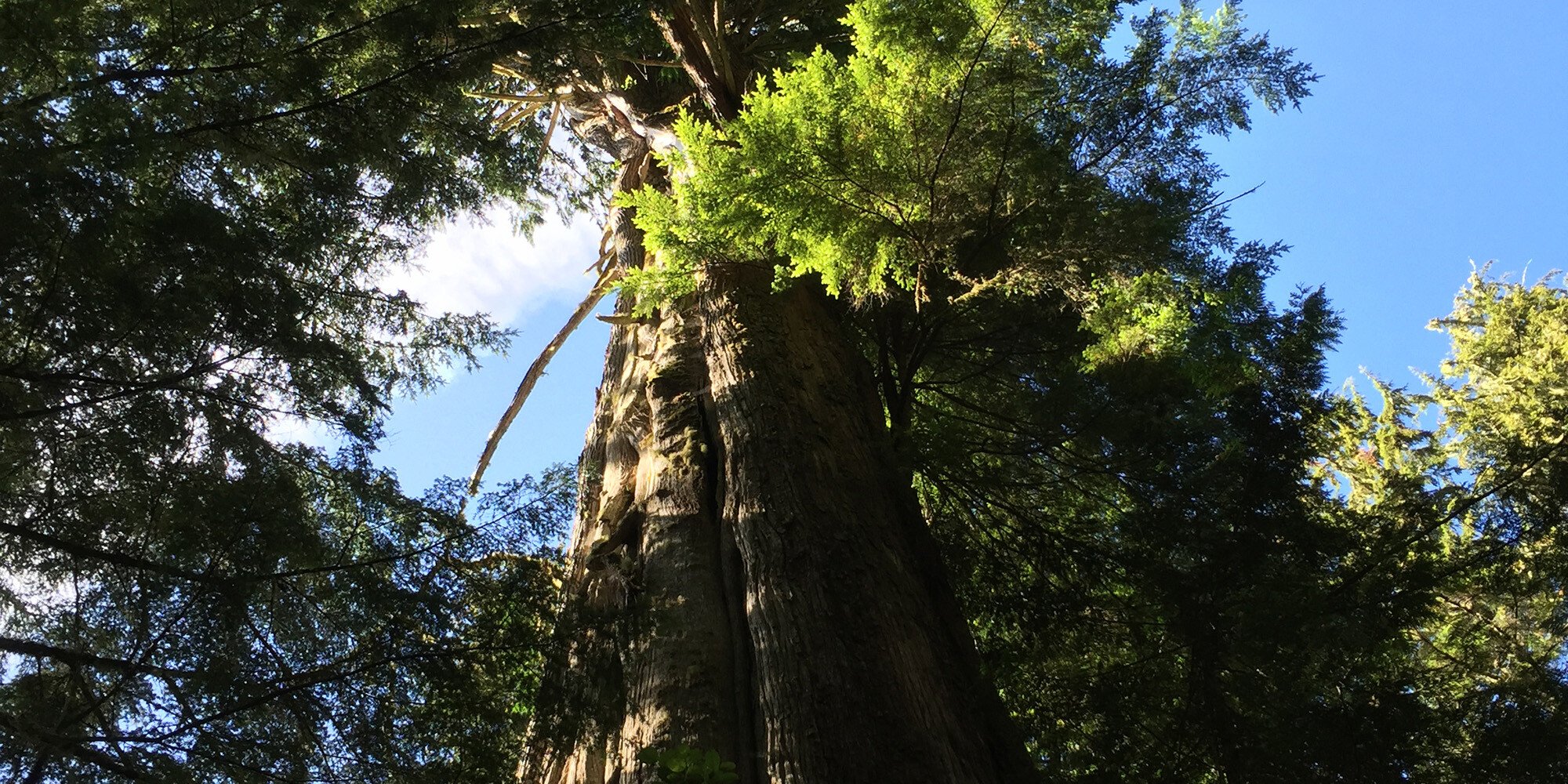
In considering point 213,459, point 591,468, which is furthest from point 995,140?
point 213,459

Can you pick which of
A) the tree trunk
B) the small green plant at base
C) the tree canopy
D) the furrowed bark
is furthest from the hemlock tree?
the small green plant at base

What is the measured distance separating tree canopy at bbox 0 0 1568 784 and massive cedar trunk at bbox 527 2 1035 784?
0.94 ft

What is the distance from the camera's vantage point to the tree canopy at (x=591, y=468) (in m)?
4.27

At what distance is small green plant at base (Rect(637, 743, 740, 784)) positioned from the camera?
2912mm

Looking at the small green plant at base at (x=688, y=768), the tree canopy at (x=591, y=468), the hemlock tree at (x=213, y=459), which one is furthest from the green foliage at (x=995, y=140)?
the small green plant at base at (x=688, y=768)

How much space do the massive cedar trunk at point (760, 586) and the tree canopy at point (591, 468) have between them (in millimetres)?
288

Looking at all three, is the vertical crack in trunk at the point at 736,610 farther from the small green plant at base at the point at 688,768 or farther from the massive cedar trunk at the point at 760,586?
the small green plant at base at the point at 688,768

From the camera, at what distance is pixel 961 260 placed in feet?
18.8

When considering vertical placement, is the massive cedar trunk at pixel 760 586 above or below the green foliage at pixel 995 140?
below

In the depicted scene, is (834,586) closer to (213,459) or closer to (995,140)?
(995,140)

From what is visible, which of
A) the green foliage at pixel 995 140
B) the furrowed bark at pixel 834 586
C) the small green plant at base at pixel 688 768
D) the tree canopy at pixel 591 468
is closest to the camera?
the small green plant at base at pixel 688 768

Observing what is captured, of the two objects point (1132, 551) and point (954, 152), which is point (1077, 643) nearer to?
point (1132, 551)

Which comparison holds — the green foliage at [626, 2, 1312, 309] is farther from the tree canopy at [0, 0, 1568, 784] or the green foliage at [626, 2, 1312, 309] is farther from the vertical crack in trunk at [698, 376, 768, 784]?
the vertical crack in trunk at [698, 376, 768, 784]

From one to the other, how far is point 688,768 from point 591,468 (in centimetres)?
329
